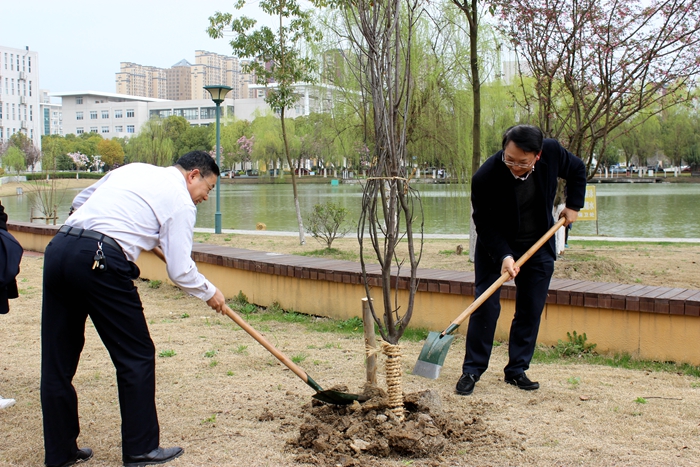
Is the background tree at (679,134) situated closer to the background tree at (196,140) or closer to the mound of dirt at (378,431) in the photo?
the background tree at (196,140)

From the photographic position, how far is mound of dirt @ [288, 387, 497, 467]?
3.00 metres

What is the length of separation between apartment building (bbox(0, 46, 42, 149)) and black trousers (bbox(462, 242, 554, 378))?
369ft

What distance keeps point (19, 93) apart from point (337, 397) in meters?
120

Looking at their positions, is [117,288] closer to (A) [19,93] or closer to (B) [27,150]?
(B) [27,150]

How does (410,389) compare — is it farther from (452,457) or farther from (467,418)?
(452,457)

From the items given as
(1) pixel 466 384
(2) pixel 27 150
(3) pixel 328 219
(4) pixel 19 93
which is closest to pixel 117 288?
(1) pixel 466 384

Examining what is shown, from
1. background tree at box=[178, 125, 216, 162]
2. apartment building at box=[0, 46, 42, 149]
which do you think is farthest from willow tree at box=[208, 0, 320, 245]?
apartment building at box=[0, 46, 42, 149]

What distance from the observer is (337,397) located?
3391 millimetres

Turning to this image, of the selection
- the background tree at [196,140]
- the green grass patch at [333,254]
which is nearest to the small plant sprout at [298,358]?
the green grass patch at [333,254]

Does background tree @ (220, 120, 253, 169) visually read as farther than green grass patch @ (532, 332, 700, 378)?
Yes

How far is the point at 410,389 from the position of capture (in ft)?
13.0

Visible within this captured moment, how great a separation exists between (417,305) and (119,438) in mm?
2681

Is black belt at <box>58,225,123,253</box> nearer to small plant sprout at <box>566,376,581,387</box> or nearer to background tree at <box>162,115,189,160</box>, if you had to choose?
small plant sprout at <box>566,376,581,387</box>

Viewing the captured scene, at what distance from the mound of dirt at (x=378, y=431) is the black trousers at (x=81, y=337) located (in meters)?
0.76
